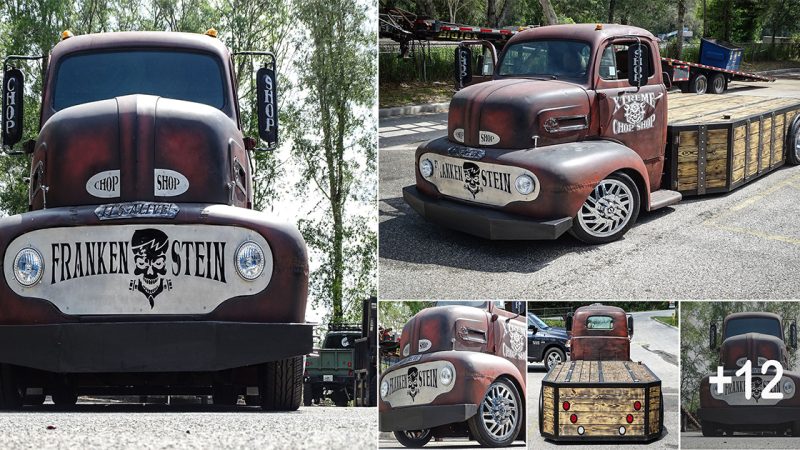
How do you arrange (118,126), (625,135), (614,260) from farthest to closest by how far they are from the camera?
(625,135) → (614,260) → (118,126)

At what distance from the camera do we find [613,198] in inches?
320

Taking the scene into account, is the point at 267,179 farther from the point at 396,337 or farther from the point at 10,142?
the point at 396,337

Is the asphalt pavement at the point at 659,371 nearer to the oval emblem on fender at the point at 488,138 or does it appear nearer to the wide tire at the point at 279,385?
the wide tire at the point at 279,385

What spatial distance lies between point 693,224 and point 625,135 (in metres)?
1.03

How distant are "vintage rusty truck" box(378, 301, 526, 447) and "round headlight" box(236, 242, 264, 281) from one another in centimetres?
204

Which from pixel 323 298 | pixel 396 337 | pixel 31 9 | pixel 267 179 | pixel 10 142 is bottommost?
pixel 323 298

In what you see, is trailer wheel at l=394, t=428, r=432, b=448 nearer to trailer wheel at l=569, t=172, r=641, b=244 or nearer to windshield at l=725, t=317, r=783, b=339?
windshield at l=725, t=317, r=783, b=339

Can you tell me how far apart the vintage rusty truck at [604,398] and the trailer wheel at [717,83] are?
78.4 ft

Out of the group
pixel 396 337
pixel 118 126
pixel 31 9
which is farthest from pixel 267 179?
pixel 396 337

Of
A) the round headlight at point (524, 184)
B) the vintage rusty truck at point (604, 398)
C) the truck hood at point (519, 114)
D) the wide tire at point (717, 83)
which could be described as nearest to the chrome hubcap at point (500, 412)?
the vintage rusty truck at point (604, 398)

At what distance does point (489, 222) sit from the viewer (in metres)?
7.61

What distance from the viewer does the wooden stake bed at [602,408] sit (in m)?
3.47

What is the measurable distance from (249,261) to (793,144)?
884 cm

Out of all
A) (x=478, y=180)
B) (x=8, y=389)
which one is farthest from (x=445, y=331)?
(x=478, y=180)
